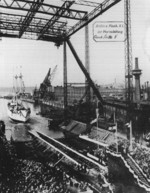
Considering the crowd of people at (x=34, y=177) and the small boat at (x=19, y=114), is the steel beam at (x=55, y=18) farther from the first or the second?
the small boat at (x=19, y=114)

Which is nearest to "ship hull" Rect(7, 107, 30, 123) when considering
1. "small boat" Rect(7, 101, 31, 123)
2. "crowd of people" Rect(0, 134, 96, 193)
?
"small boat" Rect(7, 101, 31, 123)

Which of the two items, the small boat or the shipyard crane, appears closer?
the small boat

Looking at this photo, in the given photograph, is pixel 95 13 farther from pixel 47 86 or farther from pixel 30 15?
pixel 47 86

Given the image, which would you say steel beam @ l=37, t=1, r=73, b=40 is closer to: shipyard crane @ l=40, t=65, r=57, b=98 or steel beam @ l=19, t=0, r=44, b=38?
steel beam @ l=19, t=0, r=44, b=38

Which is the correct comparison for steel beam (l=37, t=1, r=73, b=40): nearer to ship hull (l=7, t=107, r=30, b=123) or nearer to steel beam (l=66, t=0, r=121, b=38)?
steel beam (l=66, t=0, r=121, b=38)

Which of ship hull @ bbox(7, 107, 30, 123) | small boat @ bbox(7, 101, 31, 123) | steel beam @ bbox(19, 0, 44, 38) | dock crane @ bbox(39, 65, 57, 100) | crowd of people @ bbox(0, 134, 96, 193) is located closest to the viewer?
crowd of people @ bbox(0, 134, 96, 193)

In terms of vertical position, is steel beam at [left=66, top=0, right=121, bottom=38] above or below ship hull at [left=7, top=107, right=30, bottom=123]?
above

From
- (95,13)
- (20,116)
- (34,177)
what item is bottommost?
(34,177)

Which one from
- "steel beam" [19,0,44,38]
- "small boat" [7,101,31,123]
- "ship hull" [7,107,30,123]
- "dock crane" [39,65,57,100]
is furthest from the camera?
"dock crane" [39,65,57,100]

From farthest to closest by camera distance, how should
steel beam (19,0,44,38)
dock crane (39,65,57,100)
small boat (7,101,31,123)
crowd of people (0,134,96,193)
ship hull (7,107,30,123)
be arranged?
dock crane (39,65,57,100), small boat (7,101,31,123), ship hull (7,107,30,123), steel beam (19,0,44,38), crowd of people (0,134,96,193)

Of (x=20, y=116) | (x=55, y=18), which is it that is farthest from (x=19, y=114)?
(x=55, y=18)

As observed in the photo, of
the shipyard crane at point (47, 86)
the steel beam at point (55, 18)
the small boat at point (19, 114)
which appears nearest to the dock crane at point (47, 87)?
the shipyard crane at point (47, 86)

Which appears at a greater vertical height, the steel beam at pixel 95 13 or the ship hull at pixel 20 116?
the steel beam at pixel 95 13

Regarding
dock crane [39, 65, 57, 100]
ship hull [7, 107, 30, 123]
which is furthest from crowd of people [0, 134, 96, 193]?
dock crane [39, 65, 57, 100]
